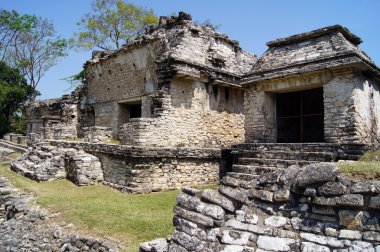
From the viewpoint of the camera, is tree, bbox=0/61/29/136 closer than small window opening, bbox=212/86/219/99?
No

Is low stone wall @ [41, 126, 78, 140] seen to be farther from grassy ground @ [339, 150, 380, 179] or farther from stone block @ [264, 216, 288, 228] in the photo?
grassy ground @ [339, 150, 380, 179]

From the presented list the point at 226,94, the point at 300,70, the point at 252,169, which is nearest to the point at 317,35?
the point at 300,70

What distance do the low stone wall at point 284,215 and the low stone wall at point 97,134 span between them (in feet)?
29.9

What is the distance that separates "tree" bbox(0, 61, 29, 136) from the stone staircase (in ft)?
82.5

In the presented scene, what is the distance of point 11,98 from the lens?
2755 cm

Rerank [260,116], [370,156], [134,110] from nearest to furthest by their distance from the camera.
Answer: [370,156] < [260,116] < [134,110]

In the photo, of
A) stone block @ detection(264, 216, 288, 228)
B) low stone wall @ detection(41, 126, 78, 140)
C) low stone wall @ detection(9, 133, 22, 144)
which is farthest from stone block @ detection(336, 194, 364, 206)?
low stone wall @ detection(9, 133, 22, 144)

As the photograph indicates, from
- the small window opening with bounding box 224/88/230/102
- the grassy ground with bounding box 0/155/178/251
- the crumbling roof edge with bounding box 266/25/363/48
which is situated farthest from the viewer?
the small window opening with bounding box 224/88/230/102

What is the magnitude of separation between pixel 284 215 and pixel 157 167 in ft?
21.8

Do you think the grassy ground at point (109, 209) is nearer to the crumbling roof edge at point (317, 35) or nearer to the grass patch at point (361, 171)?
the grass patch at point (361, 171)

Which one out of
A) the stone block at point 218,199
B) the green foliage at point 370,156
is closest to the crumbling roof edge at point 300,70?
the green foliage at point 370,156

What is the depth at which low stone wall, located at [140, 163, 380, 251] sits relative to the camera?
3.71m

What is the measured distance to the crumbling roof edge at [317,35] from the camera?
348 inches

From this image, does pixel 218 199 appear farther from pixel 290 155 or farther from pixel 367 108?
pixel 367 108
